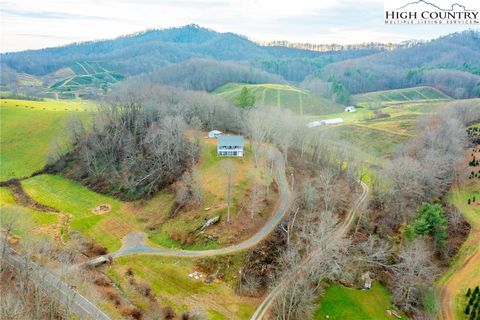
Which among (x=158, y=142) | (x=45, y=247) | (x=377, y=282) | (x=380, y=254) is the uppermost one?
(x=158, y=142)

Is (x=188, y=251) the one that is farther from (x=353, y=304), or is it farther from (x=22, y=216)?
(x=22, y=216)

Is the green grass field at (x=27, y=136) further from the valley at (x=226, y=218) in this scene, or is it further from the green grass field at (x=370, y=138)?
the green grass field at (x=370, y=138)

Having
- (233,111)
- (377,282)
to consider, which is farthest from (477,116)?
(377,282)

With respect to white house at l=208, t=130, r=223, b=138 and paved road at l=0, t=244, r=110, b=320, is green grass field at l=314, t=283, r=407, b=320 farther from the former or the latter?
white house at l=208, t=130, r=223, b=138

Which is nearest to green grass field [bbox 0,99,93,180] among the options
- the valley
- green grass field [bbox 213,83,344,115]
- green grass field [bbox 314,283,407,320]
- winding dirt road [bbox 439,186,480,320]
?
the valley

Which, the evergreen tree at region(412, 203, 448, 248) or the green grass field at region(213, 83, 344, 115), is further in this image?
the green grass field at region(213, 83, 344, 115)

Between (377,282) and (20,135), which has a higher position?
(20,135)

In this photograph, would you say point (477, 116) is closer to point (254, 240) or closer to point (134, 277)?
point (254, 240)

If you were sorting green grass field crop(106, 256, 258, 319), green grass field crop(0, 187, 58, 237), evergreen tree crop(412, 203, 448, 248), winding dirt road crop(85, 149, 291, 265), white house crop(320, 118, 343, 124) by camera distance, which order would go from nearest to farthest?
green grass field crop(106, 256, 258, 319) < evergreen tree crop(412, 203, 448, 248) < winding dirt road crop(85, 149, 291, 265) < green grass field crop(0, 187, 58, 237) < white house crop(320, 118, 343, 124)
